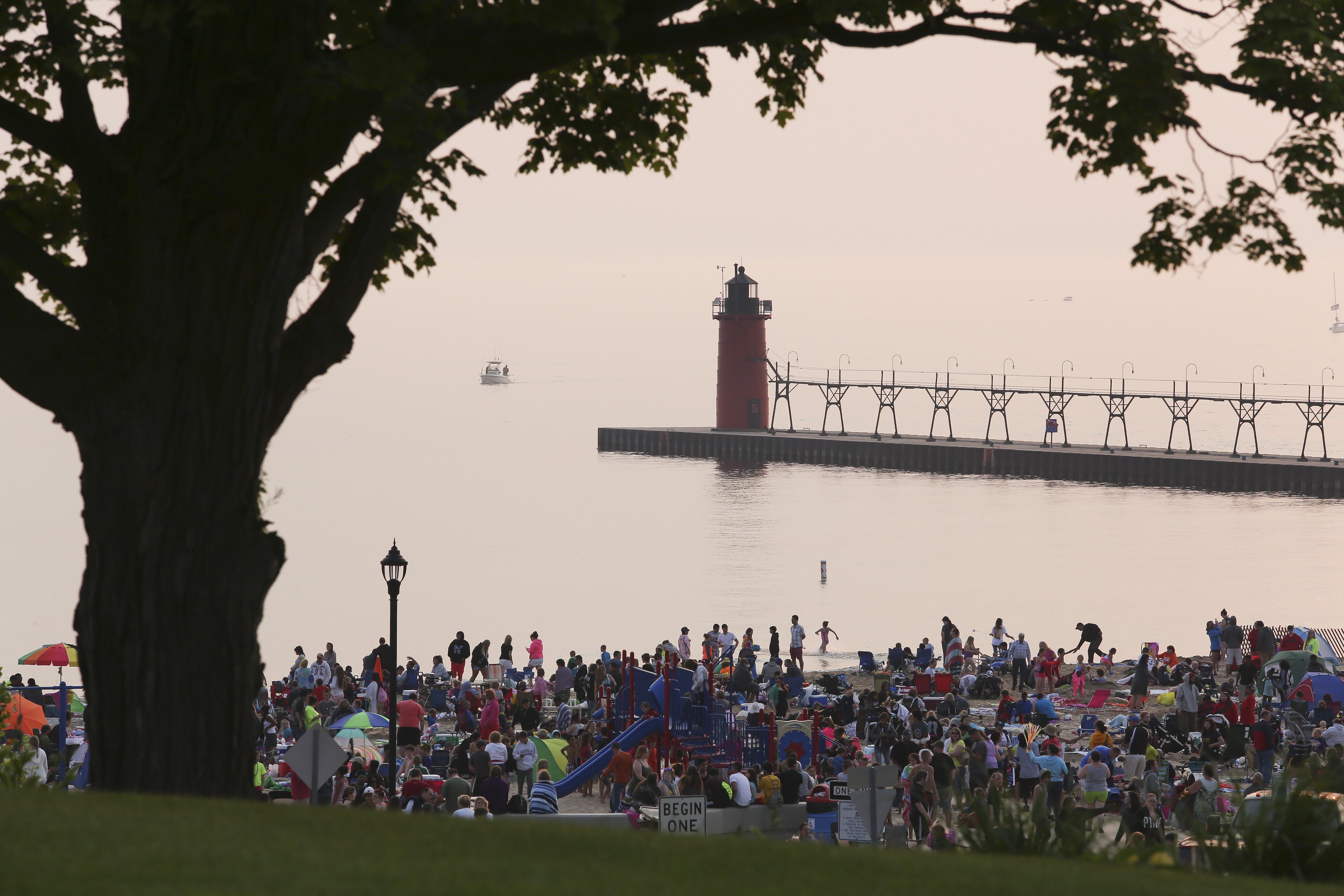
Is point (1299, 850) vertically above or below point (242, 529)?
below

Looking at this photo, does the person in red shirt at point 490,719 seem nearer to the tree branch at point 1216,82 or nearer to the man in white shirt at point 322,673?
the man in white shirt at point 322,673

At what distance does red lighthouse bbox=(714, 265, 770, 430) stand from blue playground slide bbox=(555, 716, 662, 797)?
72356 millimetres

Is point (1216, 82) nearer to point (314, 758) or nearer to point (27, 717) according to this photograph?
point (314, 758)

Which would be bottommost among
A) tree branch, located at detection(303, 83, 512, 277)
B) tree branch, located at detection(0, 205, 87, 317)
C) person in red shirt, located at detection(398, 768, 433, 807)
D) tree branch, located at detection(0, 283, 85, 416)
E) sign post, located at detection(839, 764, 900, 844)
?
person in red shirt, located at detection(398, 768, 433, 807)

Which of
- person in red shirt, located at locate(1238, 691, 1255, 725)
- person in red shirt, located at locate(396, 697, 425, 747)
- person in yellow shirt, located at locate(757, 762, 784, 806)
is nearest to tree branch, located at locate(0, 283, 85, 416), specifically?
person in yellow shirt, located at locate(757, 762, 784, 806)

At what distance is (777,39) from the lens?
9.06m

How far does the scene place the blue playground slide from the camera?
17828 mm

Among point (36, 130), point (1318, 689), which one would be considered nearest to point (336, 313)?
point (36, 130)

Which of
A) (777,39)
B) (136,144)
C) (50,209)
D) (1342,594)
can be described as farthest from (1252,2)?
(1342,594)

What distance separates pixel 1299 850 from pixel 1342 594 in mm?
49163

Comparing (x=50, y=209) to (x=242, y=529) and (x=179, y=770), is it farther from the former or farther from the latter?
(x=179, y=770)

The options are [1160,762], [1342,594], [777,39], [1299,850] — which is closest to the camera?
[1299,850]

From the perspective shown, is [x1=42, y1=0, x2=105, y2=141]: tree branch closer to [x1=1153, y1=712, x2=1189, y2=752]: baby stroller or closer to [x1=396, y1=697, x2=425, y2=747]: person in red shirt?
[x1=396, y1=697, x2=425, y2=747]: person in red shirt

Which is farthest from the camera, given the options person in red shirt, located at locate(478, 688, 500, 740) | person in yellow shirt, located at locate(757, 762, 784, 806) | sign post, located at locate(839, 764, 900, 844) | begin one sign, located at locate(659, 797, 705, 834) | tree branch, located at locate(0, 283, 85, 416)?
person in red shirt, located at locate(478, 688, 500, 740)
